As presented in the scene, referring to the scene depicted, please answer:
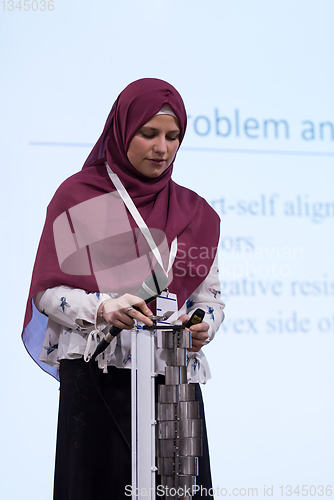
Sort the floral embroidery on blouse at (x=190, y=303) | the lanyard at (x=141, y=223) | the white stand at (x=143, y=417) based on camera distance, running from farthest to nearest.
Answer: the floral embroidery on blouse at (x=190, y=303), the lanyard at (x=141, y=223), the white stand at (x=143, y=417)

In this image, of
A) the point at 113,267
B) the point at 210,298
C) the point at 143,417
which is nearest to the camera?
the point at 143,417

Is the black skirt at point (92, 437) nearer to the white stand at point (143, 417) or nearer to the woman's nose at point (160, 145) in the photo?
the white stand at point (143, 417)

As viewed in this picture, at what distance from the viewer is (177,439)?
1072 mm

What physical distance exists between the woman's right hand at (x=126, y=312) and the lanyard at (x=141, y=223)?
25cm

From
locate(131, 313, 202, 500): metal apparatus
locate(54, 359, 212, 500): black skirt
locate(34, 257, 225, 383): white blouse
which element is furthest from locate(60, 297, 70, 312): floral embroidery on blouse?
locate(131, 313, 202, 500): metal apparatus

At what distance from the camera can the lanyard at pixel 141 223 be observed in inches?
54.9

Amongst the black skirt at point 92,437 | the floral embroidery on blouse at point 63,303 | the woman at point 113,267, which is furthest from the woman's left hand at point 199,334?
the floral embroidery on blouse at point 63,303

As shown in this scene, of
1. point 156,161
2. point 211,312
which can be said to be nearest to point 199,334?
point 211,312

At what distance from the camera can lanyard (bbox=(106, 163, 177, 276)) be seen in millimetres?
1395

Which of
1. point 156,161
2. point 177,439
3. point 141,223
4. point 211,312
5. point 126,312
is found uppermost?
point 156,161

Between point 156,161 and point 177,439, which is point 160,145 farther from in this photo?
point 177,439

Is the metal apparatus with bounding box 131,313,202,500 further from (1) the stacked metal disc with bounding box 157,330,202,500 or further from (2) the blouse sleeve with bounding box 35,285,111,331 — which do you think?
(2) the blouse sleeve with bounding box 35,285,111,331

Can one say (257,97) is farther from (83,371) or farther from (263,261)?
(83,371)

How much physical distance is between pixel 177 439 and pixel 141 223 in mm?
534
